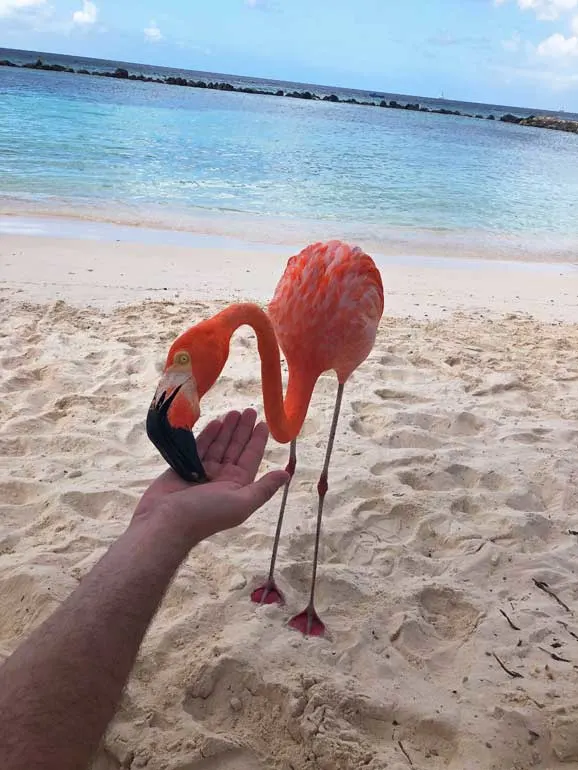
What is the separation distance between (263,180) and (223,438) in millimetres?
13049

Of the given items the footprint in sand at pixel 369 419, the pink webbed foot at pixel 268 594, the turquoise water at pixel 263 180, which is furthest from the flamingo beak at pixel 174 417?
the turquoise water at pixel 263 180

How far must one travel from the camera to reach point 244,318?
2094mm

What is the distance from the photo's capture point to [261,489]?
1988 millimetres

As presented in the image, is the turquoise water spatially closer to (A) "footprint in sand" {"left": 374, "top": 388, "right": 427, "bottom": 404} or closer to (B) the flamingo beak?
(A) "footprint in sand" {"left": 374, "top": 388, "right": 427, "bottom": 404}

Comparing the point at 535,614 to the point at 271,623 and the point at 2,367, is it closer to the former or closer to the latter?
the point at 271,623

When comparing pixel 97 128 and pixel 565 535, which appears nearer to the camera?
pixel 565 535

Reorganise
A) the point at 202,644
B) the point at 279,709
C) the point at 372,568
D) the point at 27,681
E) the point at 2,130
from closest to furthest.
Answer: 1. the point at 27,681
2. the point at 279,709
3. the point at 202,644
4. the point at 372,568
5. the point at 2,130

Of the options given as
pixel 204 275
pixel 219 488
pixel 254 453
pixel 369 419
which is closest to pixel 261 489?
pixel 219 488

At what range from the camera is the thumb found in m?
1.94

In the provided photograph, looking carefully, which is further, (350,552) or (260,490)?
(350,552)

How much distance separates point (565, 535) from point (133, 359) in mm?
2877

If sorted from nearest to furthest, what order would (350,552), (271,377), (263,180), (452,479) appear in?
(271,377)
(350,552)
(452,479)
(263,180)

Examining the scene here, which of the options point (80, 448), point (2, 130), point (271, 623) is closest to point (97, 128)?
point (2, 130)

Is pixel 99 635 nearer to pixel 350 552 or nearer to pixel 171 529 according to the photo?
pixel 171 529
